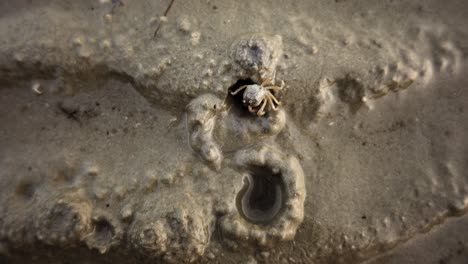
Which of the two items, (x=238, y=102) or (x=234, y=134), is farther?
(x=238, y=102)

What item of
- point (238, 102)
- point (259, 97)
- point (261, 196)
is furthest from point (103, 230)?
point (259, 97)

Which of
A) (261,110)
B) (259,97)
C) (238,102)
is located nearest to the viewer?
(259,97)

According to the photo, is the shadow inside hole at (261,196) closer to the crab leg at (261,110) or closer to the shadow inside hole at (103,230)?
the crab leg at (261,110)

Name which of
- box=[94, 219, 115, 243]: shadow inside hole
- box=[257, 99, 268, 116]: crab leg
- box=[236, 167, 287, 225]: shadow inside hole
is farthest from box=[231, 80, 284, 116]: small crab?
box=[94, 219, 115, 243]: shadow inside hole

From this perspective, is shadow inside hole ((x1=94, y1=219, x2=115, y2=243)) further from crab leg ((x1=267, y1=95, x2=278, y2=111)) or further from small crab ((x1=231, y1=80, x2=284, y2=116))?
crab leg ((x1=267, y1=95, x2=278, y2=111))

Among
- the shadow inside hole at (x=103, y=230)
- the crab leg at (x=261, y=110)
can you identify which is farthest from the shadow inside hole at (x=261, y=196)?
the shadow inside hole at (x=103, y=230)

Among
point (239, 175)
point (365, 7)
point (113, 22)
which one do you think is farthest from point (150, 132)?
point (365, 7)

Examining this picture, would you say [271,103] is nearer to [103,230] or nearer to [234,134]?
[234,134]
